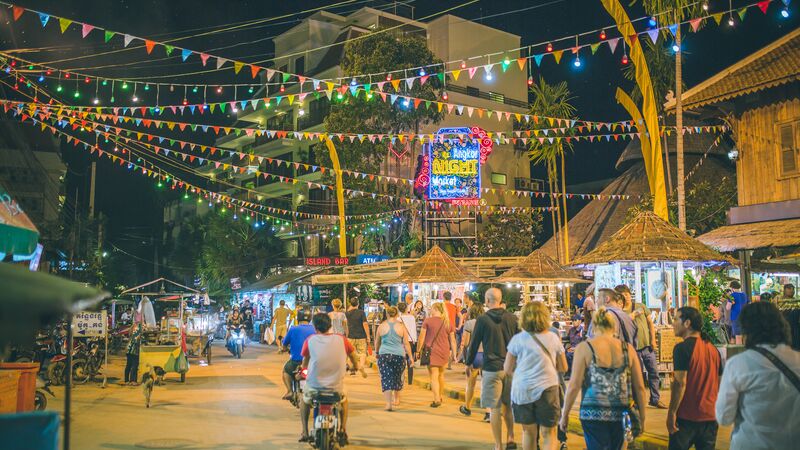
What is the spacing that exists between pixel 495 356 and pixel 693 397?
308cm

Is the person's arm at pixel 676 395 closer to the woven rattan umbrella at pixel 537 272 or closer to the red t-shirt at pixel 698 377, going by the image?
the red t-shirt at pixel 698 377

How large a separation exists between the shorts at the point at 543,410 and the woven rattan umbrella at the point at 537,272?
13.6 meters

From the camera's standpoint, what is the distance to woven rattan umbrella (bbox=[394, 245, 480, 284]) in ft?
68.7

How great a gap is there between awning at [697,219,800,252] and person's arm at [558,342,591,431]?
11.3 metres

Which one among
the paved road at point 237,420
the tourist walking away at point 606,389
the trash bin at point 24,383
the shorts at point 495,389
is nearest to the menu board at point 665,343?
the paved road at point 237,420

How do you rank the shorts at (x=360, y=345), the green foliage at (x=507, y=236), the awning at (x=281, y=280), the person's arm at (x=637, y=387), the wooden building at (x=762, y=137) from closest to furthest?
1. the person's arm at (x=637, y=387)
2. the wooden building at (x=762, y=137)
3. the shorts at (x=360, y=345)
4. the awning at (x=281, y=280)
5. the green foliage at (x=507, y=236)

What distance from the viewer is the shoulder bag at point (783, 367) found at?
4.38 m

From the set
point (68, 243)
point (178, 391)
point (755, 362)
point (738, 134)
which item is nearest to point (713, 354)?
point (755, 362)

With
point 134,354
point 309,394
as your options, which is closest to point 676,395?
point 309,394

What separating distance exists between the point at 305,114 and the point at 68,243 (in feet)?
64.0

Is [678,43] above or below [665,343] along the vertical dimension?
above

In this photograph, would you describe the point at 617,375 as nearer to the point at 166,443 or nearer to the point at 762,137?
the point at 166,443

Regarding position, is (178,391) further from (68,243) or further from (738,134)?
(68,243)

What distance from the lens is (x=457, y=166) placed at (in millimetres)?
33000
